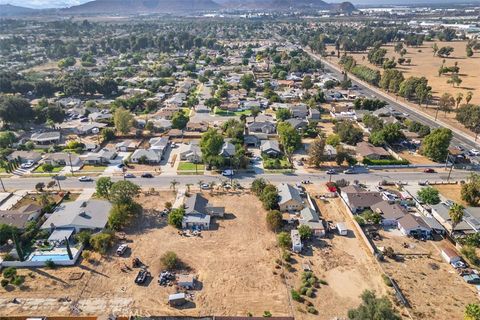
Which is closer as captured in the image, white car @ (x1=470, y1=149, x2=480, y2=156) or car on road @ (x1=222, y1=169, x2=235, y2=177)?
car on road @ (x1=222, y1=169, x2=235, y2=177)

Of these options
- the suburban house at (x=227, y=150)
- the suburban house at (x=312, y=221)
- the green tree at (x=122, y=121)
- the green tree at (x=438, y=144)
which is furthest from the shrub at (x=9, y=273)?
the green tree at (x=438, y=144)

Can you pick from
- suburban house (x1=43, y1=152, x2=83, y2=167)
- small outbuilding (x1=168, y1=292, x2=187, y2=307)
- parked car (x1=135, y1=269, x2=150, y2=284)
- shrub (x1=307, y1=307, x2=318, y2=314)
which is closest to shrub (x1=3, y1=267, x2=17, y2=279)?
parked car (x1=135, y1=269, x2=150, y2=284)

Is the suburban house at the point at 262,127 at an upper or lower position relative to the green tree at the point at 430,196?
lower

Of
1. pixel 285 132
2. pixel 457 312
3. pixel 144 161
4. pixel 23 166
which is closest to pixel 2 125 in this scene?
pixel 23 166

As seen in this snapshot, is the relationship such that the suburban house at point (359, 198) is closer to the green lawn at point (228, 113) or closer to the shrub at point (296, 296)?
the shrub at point (296, 296)

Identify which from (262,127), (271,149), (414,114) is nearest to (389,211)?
(271,149)

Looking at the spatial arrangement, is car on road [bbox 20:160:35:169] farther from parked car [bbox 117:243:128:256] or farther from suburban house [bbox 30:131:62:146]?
parked car [bbox 117:243:128:256]

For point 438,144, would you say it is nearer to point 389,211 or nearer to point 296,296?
point 389,211

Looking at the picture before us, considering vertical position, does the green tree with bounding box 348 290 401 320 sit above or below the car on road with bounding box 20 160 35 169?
above
